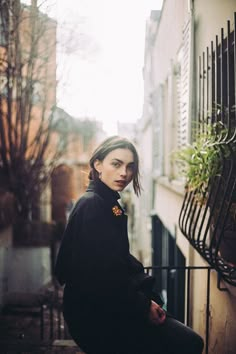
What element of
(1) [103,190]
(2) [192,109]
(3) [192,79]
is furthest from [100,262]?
(3) [192,79]

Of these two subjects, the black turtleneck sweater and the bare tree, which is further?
the bare tree

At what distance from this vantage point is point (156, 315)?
6.66 ft

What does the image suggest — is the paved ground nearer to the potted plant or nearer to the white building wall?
the white building wall

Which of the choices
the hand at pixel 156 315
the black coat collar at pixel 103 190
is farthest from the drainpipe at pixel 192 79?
the hand at pixel 156 315

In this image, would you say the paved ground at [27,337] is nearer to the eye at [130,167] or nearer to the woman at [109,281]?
the woman at [109,281]

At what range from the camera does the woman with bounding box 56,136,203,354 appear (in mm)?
1954

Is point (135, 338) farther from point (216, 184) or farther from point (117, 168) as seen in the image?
point (216, 184)

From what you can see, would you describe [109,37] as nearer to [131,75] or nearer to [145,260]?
[131,75]

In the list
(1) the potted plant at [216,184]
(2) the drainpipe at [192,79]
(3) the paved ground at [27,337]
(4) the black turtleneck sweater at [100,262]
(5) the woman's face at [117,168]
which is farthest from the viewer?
(2) the drainpipe at [192,79]

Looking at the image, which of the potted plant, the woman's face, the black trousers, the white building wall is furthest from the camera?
the white building wall

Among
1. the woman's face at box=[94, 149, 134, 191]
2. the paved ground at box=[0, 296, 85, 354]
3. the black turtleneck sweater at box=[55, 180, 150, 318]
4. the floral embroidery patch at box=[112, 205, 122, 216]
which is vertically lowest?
the paved ground at box=[0, 296, 85, 354]

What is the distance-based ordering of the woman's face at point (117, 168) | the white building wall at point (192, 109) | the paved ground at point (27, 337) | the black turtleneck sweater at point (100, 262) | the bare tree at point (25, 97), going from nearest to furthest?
the black turtleneck sweater at point (100, 262), the woman's face at point (117, 168), the white building wall at point (192, 109), the paved ground at point (27, 337), the bare tree at point (25, 97)

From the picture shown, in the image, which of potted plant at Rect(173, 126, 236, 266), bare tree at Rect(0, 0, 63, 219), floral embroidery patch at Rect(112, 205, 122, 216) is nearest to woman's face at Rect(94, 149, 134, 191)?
floral embroidery patch at Rect(112, 205, 122, 216)

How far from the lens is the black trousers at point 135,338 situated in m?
2.05
